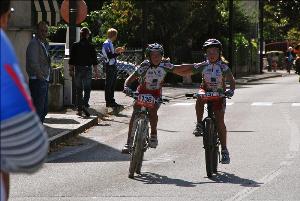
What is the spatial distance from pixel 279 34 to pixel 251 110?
66808mm

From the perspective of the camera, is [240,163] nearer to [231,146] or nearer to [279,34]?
[231,146]

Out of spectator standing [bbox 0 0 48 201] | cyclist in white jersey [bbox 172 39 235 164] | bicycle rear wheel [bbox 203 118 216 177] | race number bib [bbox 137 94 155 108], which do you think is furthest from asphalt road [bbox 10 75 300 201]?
spectator standing [bbox 0 0 48 201]

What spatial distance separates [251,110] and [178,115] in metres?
2.36

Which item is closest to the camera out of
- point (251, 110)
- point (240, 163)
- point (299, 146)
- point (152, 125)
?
point (152, 125)

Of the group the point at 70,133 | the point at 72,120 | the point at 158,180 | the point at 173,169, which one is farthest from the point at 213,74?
the point at 72,120

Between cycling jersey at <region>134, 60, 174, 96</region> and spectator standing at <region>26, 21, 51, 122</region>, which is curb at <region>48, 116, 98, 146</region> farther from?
cycling jersey at <region>134, 60, 174, 96</region>

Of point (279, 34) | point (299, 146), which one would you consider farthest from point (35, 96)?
point (279, 34)

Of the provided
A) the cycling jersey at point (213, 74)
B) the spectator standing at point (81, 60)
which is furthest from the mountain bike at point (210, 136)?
the spectator standing at point (81, 60)

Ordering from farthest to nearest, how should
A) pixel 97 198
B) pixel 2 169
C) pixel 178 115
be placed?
pixel 178 115 < pixel 97 198 < pixel 2 169

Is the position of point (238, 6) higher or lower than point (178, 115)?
higher

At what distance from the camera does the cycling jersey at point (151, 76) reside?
11.0 metres

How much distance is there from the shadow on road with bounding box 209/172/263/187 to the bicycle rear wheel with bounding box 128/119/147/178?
881 mm

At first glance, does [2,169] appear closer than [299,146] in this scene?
Yes

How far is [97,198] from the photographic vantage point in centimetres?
898
